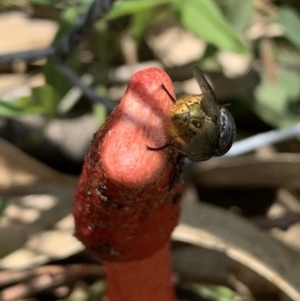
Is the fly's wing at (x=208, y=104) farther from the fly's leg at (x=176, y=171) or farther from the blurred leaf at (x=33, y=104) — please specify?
the blurred leaf at (x=33, y=104)

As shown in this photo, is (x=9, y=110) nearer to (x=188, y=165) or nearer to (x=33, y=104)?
(x=33, y=104)

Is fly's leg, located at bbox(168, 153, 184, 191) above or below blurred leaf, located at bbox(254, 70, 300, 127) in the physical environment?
above

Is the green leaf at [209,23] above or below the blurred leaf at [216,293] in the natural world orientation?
above

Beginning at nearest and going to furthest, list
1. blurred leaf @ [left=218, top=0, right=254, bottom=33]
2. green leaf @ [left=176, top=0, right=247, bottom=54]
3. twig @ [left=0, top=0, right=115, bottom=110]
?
twig @ [left=0, top=0, right=115, bottom=110] → green leaf @ [left=176, top=0, right=247, bottom=54] → blurred leaf @ [left=218, top=0, right=254, bottom=33]

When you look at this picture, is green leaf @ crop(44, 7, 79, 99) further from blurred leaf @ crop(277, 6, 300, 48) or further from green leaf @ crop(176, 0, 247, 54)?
blurred leaf @ crop(277, 6, 300, 48)

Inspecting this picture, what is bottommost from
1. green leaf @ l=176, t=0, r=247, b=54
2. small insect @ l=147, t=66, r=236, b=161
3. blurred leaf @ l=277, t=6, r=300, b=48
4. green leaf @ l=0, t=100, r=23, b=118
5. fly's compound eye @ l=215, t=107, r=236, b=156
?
blurred leaf @ l=277, t=6, r=300, b=48

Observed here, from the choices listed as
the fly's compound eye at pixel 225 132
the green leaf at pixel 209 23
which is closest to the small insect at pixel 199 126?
the fly's compound eye at pixel 225 132

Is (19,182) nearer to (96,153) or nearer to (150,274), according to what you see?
(150,274)

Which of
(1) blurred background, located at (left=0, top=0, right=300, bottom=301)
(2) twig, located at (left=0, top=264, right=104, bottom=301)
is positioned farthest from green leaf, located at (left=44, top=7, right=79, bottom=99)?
(2) twig, located at (left=0, top=264, right=104, bottom=301)
